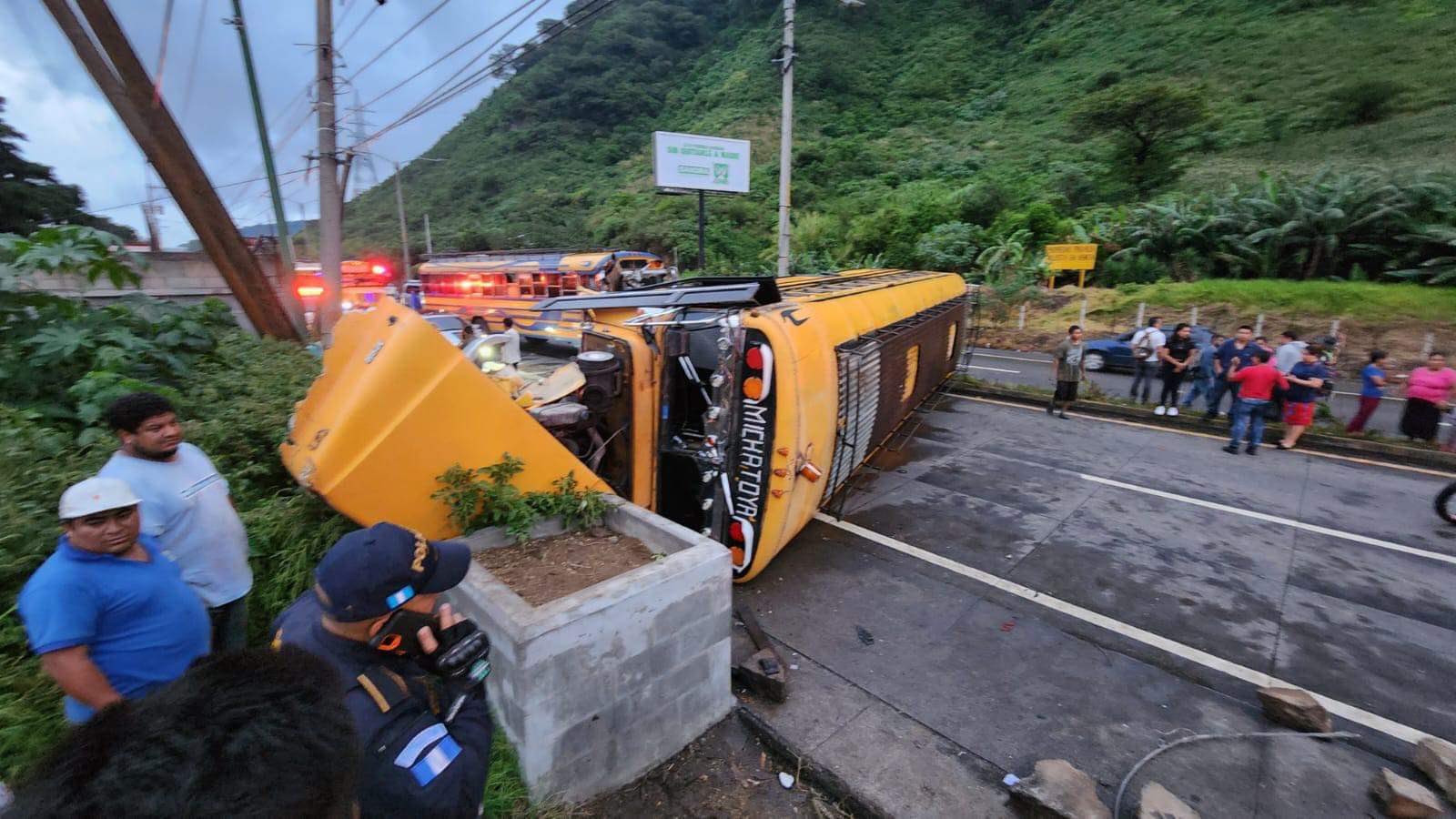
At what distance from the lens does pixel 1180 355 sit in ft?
32.3

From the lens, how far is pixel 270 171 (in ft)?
27.9

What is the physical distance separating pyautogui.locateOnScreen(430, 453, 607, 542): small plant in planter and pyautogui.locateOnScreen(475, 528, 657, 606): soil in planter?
0.11 m

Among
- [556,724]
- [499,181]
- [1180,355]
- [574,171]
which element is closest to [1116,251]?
[1180,355]

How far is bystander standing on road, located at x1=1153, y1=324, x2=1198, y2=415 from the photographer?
9.60 meters

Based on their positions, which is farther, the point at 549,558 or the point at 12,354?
the point at 12,354

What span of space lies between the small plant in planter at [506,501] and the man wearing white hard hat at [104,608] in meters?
1.20

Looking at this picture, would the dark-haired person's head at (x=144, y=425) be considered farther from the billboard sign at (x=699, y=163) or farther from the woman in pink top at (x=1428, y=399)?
the billboard sign at (x=699, y=163)

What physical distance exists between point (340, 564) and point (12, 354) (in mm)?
4352

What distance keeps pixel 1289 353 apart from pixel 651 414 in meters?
10.3

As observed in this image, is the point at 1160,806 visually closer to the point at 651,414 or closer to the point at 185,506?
the point at 651,414

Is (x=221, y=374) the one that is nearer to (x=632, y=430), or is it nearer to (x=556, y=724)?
(x=632, y=430)

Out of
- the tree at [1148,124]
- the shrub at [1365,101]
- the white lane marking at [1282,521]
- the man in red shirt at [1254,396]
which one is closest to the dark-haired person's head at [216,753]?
the white lane marking at [1282,521]

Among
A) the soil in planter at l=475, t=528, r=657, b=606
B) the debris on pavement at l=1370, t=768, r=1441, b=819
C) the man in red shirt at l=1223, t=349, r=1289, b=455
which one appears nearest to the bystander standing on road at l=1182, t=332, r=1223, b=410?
the man in red shirt at l=1223, t=349, r=1289, b=455

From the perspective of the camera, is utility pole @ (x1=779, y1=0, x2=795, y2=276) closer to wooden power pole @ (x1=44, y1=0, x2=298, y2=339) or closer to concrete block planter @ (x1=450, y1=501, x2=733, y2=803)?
wooden power pole @ (x1=44, y1=0, x2=298, y2=339)
